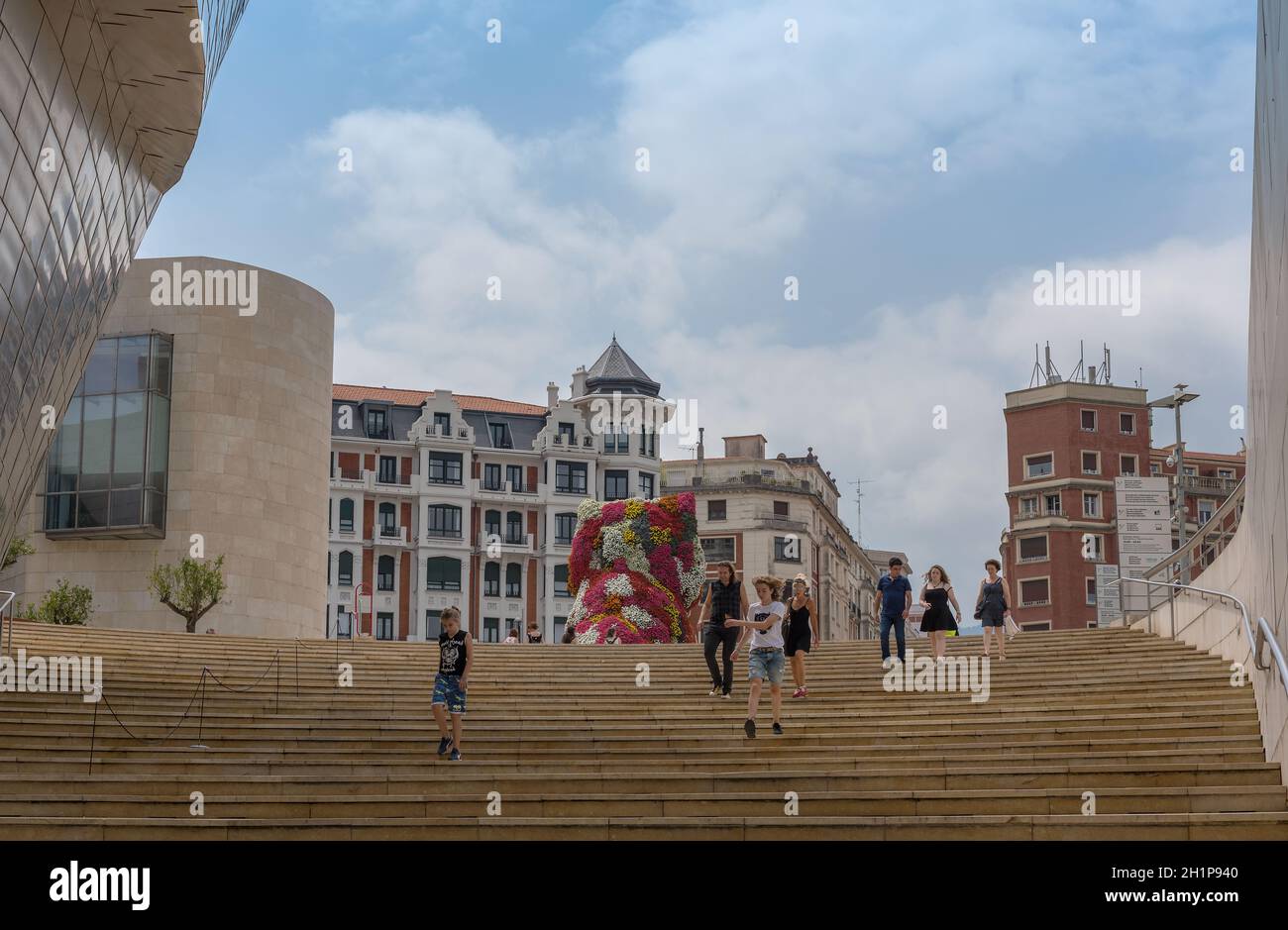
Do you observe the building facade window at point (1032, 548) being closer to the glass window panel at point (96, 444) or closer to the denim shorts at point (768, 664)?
the glass window panel at point (96, 444)

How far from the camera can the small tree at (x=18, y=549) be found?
3679cm

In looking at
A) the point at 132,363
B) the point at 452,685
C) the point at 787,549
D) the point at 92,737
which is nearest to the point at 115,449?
the point at 132,363

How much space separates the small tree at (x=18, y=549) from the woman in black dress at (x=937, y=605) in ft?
84.7

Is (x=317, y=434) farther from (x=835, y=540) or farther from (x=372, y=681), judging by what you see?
(x=835, y=540)

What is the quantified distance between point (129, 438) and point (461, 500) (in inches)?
1454

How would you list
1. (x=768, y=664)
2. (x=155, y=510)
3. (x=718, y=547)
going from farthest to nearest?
(x=718, y=547) → (x=155, y=510) → (x=768, y=664)

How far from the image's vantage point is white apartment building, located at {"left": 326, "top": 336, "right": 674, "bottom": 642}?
238 feet

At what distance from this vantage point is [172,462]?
3828 cm

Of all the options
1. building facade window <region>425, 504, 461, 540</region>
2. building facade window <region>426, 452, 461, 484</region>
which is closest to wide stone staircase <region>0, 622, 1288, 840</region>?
building facade window <region>425, 504, 461, 540</region>

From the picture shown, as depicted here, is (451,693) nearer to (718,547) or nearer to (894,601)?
(894,601)

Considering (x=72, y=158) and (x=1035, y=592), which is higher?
(x=72, y=158)

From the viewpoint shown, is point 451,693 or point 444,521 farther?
point 444,521
